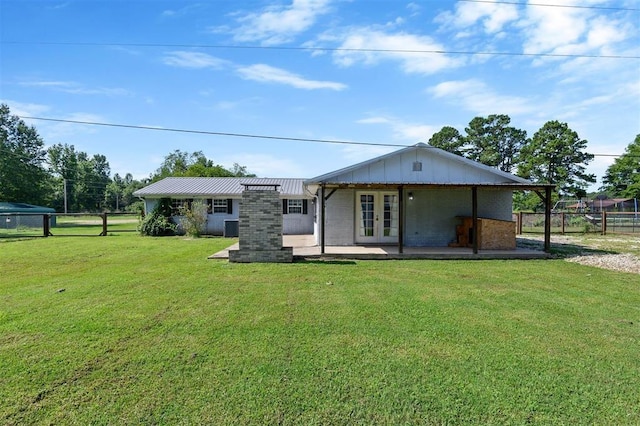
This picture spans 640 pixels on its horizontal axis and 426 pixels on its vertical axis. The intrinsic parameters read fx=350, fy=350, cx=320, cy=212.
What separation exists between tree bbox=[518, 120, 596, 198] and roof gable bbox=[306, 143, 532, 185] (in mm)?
28506

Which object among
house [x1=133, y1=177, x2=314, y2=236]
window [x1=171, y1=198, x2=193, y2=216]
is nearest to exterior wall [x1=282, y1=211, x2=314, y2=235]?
house [x1=133, y1=177, x2=314, y2=236]

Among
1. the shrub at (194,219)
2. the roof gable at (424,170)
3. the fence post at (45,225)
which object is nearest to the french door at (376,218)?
the roof gable at (424,170)

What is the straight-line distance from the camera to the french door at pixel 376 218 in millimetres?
12625

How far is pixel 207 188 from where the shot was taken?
19641mm

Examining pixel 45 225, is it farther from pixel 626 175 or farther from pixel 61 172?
pixel 61 172

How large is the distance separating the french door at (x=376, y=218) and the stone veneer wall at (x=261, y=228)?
4050mm

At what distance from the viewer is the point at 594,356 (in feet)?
11.5

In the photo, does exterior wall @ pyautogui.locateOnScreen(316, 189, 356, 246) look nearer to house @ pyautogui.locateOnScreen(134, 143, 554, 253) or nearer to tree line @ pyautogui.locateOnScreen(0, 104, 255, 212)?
house @ pyautogui.locateOnScreen(134, 143, 554, 253)

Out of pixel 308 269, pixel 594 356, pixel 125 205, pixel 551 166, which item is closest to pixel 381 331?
pixel 594 356

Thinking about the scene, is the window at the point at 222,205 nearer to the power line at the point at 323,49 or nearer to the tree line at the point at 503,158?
the power line at the point at 323,49

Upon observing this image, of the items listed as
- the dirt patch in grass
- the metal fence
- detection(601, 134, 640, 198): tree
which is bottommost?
the dirt patch in grass

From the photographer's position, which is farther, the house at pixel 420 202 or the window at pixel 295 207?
the window at pixel 295 207

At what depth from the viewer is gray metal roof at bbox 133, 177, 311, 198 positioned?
18.4m

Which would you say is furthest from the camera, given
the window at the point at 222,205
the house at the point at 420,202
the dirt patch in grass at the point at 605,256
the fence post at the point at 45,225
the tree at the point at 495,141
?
the tree at the point at 495,141
